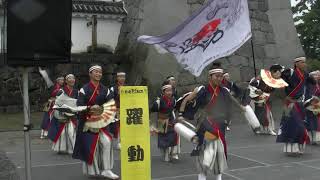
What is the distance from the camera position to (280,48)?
62.0ft

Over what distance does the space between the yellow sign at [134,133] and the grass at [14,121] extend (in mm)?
8233

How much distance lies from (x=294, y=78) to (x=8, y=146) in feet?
20.6

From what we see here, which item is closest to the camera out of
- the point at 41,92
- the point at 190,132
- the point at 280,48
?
the point at 190,132

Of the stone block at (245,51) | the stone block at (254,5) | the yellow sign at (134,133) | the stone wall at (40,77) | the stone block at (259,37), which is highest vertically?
the stone block at (254,5)

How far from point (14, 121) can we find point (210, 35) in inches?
346

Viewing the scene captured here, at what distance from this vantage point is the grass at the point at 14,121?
14.1 meters

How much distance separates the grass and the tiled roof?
3989 mm

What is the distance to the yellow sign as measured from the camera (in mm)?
6318

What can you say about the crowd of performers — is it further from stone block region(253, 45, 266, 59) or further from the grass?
stone block region(253, 45, 266, 59)

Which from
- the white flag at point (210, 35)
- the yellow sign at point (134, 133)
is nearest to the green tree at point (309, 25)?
the white flag at point (210, 35)

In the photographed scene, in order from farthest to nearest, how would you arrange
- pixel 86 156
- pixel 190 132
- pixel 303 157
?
pixel 303 157 < pixel 86 156 < pixel 190 132

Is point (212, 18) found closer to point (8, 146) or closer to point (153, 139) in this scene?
point (153, 139)

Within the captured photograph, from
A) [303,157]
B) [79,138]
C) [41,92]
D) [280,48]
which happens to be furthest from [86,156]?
[280,48]

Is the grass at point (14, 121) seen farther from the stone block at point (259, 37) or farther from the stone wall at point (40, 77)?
the stone block at point (259, 37)
